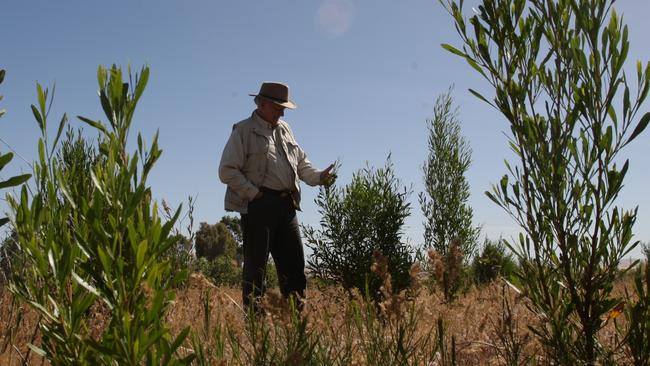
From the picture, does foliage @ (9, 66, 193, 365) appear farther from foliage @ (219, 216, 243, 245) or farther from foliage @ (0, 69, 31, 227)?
foliage @ (219, 216, 243, 245)

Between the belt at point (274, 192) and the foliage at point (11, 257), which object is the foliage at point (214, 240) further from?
the foliage at point (11, 257)

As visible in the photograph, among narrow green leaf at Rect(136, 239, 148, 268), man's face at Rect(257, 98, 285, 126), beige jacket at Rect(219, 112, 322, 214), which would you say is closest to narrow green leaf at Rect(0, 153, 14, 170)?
narrow green leaf at Rect(136, 239, 148, 268)

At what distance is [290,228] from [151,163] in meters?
4.95

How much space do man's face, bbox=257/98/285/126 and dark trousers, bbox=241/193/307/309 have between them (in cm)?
85

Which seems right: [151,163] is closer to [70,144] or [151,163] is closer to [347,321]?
[347,321]

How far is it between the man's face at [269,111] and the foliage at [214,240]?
43.0 metres

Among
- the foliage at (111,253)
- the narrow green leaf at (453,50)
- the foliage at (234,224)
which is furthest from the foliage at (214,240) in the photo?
the foliage at (111,253)

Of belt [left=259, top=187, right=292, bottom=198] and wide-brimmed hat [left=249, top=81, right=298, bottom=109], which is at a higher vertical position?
wide-brimmed hat [left=249, top=81, right=298, bottom=109]

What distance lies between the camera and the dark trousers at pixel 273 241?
19.4 feet

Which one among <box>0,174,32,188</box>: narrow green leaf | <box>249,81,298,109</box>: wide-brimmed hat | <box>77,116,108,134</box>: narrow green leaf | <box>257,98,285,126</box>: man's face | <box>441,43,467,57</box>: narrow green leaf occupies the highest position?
<box>249,81,298,109</box>: wide-brimmed hat

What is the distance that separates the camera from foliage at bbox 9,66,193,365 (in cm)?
115

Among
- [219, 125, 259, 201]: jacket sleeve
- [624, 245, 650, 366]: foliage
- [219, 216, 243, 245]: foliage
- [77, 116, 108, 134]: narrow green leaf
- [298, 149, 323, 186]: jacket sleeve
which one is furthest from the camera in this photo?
[219, 216, 243, 245]: foliage

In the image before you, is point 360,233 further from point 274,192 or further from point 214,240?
point 214,240

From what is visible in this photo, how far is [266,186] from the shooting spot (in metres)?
6.09
